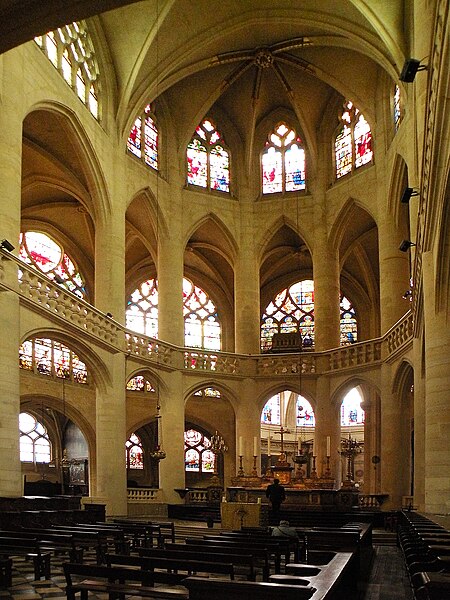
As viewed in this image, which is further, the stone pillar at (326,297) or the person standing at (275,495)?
the stone pillar at (326,297)

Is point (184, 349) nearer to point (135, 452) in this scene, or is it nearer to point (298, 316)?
point (135, 452)

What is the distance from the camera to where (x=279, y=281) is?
39.4m

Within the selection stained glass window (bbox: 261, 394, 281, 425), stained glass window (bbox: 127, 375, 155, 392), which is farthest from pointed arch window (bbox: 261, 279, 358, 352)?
stained glass window (bbox: 127, 375, 155, 392)

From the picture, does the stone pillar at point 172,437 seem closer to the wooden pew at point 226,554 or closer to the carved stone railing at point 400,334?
the carved stone railing at point 400,334

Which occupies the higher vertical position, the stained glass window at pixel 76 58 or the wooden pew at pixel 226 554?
the stained glass window at pixel 76 58

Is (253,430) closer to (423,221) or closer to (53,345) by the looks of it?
(53,345)

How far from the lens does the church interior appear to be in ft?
73.8

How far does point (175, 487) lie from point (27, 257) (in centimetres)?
1140

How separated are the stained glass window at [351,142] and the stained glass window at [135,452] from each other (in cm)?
1578

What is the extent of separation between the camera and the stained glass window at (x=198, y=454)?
37938mm

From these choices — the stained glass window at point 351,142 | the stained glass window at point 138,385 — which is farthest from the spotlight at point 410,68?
the stained glass window at point 138,385

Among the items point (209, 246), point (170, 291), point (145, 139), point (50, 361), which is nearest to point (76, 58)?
point (145, 139)

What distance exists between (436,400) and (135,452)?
2357 cm

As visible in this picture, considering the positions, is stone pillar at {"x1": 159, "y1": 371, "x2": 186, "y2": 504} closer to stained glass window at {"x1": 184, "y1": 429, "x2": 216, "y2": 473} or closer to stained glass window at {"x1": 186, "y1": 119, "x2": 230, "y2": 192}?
stained glass window at {"x1": 186, "y1": 119, "x2": 230, "y2": 192}
